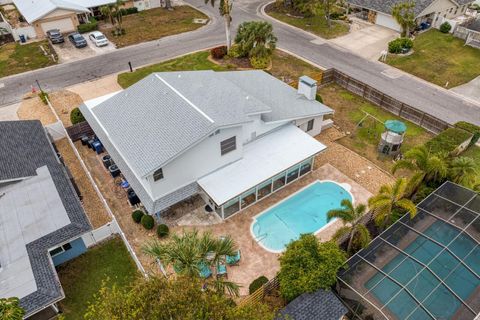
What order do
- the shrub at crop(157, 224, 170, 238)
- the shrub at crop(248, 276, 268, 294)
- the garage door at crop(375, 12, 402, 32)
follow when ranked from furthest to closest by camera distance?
the garage door at crop(375, 12, 402, 32) → the shrub at crop(157, 224, 170, 238) → the shrub at crop(248, 276, 268, 294)

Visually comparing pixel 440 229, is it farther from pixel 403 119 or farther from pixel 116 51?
pixel 116 51

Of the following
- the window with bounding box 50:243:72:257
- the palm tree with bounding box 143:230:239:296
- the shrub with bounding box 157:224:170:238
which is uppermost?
the palm tree with bounding box 143:230:239:296

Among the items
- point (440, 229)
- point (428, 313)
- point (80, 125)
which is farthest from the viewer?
point (80, 125)

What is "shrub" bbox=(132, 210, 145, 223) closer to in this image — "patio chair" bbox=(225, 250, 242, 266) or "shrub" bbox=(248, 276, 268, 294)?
"patio chair" bbox=(225, 250, 242, 266)

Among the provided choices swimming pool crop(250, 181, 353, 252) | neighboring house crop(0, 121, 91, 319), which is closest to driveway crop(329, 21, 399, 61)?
swimming pool crop(250, 181, 353, 252)

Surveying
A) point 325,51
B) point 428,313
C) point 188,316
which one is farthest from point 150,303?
point 325,51

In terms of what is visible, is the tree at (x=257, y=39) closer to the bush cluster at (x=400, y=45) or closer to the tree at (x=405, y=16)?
the bush cluster at (x=400, y=45)

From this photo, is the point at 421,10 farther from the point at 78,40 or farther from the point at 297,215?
the point at 78,40
